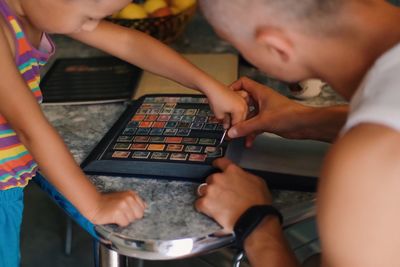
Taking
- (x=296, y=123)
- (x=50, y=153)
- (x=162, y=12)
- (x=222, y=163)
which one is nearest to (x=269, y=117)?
(x=296, y=123)

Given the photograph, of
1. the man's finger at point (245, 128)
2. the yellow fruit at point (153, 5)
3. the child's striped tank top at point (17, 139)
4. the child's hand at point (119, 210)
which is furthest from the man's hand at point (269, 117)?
the yellow fruit at point (153, 5)

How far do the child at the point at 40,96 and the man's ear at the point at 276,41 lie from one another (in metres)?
0.24

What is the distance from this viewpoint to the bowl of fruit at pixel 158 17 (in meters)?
1.37

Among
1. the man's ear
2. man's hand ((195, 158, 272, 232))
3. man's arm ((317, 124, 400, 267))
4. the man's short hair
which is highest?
the man's short hair

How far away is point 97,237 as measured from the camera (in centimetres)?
84

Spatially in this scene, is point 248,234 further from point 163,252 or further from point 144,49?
point 144,49

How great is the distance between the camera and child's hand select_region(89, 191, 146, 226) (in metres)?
0.82

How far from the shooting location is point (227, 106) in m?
1.02

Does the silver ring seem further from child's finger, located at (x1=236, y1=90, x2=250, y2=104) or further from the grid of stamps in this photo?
child's finger, located at (x1=236, y1=90, x2=250, y2=104)

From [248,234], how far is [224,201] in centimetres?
6

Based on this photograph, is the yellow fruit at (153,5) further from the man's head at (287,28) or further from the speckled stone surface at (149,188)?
the man's head at (287,28)

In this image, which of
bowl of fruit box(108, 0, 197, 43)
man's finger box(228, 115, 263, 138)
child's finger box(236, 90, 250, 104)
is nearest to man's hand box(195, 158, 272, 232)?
man's finger box(228, 115, 263, 138)

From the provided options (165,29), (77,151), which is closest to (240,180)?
(77,151)

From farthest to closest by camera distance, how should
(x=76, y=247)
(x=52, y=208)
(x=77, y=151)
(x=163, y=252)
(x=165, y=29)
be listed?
(x=52, y=208)
(x=76, y=247)
(x=165, y=29)
(x=77, y=151)
(x=163, y=252)
